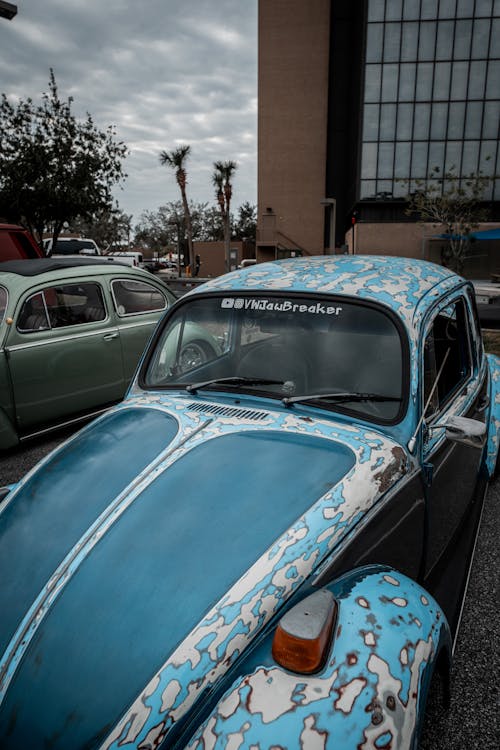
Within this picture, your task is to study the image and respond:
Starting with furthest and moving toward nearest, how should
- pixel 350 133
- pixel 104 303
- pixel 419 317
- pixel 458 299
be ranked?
pixel 350 133, pixel 104 303, pixel 458 299, pixel 419 317

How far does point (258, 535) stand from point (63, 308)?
4.51 meters

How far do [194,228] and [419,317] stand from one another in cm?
7500

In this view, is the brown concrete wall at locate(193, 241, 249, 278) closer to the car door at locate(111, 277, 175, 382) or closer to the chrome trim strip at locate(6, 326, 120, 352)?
the car door at locate(111, 277, 175, 382)

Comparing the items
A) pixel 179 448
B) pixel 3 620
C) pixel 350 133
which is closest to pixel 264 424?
pixel 179 448

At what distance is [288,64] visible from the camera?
4706 cm

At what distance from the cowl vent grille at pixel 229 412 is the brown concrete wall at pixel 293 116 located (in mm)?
45973

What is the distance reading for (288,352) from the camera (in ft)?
8.15

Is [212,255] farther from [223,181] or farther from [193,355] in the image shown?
[193,355]

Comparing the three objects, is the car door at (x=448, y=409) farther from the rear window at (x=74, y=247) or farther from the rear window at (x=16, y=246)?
the rear window at (x=74, y=247)

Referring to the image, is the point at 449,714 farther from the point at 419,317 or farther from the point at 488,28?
the point at 488,28

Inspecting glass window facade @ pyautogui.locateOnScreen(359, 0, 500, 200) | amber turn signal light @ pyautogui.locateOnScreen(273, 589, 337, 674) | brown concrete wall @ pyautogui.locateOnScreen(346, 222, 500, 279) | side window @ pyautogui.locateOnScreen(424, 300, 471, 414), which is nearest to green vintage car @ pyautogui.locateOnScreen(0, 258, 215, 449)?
side window @ pyautogui.locateOnScreen(424, 300, 471, 414)

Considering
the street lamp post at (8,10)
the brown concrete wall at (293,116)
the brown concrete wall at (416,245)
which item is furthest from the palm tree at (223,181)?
Result: the street lamp post at (8,10)

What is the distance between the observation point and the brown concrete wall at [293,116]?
4688 cm

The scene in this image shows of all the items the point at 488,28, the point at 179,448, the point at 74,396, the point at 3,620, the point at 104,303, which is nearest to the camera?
the point at 3,620
